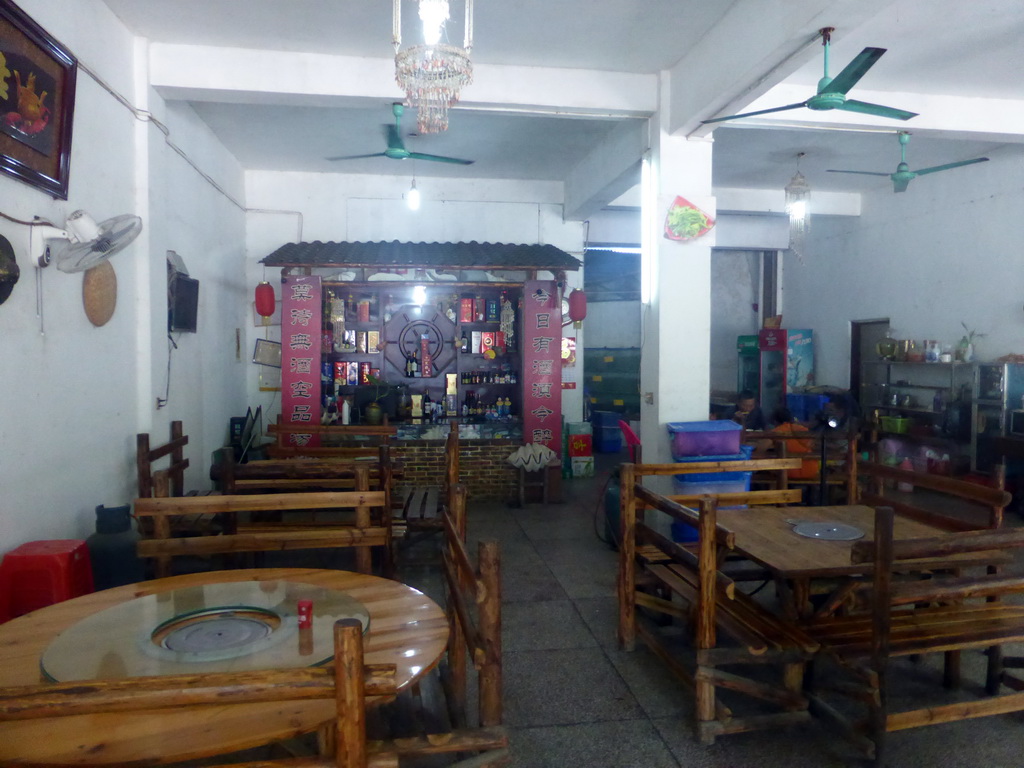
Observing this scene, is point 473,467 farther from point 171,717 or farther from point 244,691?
point 244,691

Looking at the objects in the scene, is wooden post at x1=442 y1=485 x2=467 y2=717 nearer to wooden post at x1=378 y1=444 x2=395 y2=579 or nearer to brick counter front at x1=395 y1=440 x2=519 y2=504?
wooden post at x1=378 y1=444 x2=395 y2=579

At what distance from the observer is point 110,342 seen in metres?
4.27

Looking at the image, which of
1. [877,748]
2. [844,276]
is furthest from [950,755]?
[844,276]

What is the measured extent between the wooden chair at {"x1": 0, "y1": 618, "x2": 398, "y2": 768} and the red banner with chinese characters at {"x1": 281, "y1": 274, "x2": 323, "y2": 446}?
20.4 feet

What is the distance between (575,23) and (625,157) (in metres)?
1.84

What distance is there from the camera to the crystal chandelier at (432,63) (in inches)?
119

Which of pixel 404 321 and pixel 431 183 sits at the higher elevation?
pixel 431 183

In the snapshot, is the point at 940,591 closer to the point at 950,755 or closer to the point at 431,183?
the point at 950,755

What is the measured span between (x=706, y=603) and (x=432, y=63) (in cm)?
274

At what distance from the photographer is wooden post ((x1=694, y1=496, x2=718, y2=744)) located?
107 inches

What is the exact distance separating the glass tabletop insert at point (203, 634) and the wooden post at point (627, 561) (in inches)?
64.9

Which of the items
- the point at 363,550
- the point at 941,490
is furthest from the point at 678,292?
the point at 363,550

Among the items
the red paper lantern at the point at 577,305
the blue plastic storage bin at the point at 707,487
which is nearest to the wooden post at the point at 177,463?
the blue plastic storage bin at the point at 707,487

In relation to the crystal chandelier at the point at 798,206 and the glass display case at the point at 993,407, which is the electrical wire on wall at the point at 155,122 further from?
the glass display case at the point at 993,407
